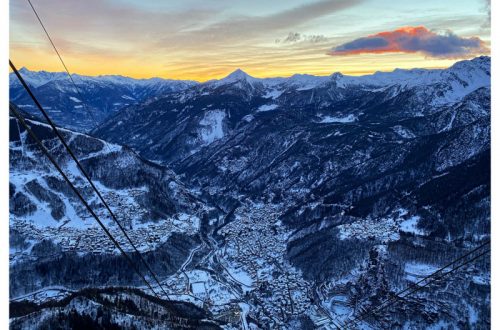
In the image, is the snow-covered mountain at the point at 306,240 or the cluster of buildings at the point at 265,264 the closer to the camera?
the snow-covered mountain at the point at 306,240

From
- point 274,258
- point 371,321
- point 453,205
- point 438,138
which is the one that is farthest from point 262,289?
point 438,138

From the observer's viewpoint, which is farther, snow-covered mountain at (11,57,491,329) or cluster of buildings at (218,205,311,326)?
cluster of buildings at (218,205,311,326)

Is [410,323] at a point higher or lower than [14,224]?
lower

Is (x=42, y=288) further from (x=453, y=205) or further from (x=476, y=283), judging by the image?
(x=453, y=205)

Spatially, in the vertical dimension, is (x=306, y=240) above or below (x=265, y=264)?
above

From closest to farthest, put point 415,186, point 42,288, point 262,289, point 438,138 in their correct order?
point 42,288 < point 262,289 < point 415,186 < point 438,138

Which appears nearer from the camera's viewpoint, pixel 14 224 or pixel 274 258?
pixel 14 224

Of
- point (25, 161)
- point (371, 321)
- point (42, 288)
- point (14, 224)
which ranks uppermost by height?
point (25, 161)

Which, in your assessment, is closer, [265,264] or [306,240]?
[265,264]

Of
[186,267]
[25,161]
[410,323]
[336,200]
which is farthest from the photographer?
[336,200]

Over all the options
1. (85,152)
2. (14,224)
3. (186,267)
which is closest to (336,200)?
(186,267)
